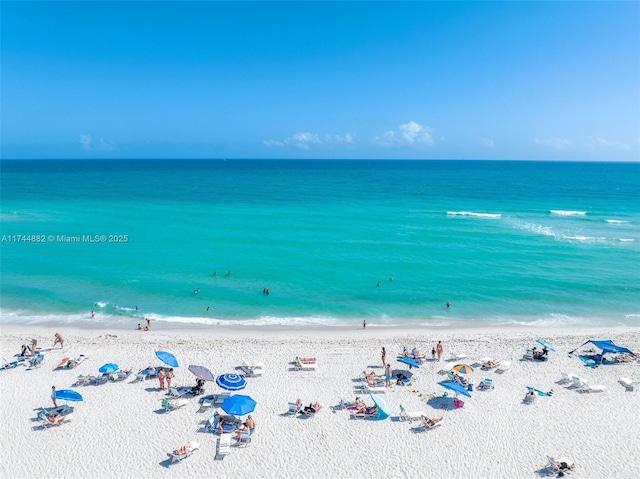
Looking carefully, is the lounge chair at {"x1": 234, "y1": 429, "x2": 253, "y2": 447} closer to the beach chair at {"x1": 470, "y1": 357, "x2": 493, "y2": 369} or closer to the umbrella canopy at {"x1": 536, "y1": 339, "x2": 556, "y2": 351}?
the beach chair at {"x1": 470, "y1": 357, "x2": 493, "y2": 369}

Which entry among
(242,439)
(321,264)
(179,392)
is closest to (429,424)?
(242,439)

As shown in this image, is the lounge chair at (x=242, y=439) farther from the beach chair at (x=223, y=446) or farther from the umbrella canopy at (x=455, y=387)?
the umbrella canopy at (x=455, y=387)

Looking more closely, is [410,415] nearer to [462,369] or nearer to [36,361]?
[462,369]

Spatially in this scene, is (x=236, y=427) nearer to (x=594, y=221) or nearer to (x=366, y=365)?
(x=366, y=365)

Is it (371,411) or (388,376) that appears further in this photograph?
(388,376)

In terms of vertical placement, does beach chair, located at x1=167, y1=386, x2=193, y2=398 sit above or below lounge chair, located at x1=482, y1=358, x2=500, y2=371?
below

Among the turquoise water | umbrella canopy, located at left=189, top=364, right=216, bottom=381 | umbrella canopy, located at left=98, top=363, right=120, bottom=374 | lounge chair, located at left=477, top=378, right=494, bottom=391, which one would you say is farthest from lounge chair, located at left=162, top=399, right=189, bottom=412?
lounge chair, located at left=477, top=378, right=494, bottom=391
